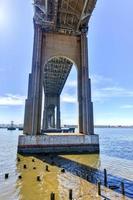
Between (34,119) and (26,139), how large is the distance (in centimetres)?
306

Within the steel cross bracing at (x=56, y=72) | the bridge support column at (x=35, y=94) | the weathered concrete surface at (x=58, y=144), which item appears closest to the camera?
the weathered concrete surface at (x=58, y=144)

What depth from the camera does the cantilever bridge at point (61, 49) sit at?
29359 mm

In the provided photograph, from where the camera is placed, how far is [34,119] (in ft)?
95.9

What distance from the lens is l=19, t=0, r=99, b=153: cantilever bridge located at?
2936 centimetres

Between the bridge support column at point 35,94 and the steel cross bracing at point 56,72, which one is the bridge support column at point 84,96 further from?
the steel cross bracing at point 56,72

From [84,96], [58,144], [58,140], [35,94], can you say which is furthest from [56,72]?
[58,144]

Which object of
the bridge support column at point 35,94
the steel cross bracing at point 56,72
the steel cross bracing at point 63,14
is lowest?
the bridge support column at point 35,94

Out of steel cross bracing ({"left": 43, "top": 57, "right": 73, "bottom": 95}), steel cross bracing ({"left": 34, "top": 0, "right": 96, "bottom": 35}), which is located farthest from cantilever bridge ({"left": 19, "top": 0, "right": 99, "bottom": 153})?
steel cross bracing ({"left": 43, "top": 57, "right": 73, "bottom": 95})

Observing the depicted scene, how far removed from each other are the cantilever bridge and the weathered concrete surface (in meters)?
0.13

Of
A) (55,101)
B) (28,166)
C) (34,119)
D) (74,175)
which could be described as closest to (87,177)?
(74,175)

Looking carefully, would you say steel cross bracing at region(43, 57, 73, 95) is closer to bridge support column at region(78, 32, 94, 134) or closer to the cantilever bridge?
the cantilever bridge

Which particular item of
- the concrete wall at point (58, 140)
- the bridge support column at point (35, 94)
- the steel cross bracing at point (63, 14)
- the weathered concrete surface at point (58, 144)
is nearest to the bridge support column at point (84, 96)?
the concrete wall at point (58, 140)

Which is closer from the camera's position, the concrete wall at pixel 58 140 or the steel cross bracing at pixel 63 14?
the concrete wall at pixel 58 140

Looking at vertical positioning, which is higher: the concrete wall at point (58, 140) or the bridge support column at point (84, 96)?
the bridge support column at point (84, 96)
